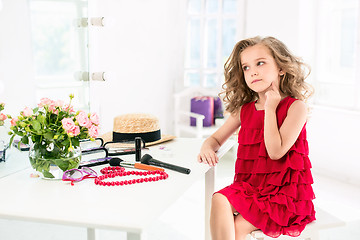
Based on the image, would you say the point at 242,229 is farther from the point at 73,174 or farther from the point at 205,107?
the point at 205,107

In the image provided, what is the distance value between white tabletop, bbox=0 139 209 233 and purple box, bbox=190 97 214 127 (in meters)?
2.62

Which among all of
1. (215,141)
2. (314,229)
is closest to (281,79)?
(215,141)

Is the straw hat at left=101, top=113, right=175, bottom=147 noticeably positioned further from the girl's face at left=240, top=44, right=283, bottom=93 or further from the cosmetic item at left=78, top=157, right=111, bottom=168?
the girl's face at left=240, top=44, right=283, bottom=93

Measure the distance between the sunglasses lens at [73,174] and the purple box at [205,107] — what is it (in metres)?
2.80

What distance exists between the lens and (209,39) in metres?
4.40

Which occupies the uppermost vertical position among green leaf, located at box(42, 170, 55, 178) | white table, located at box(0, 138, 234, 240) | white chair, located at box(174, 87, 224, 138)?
green leaf, located at box(42, 170, 55, 178)

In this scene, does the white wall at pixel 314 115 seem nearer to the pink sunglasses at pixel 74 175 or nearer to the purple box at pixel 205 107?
the purple box at pixel 205 107

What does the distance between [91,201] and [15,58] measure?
30.5 inches

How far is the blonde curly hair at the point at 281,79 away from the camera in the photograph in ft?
5.56

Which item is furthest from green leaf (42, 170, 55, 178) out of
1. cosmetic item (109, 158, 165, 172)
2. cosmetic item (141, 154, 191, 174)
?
cosmetic item (141, 154, 191, 174)

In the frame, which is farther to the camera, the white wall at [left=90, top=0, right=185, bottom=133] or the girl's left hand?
the white wall at [left=90, top=0, right=185, bottom=133]

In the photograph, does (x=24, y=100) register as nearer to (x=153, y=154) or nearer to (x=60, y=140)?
(x=60, y=140)

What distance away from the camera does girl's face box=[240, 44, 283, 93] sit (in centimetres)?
167

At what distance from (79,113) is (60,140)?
0.11 meters
